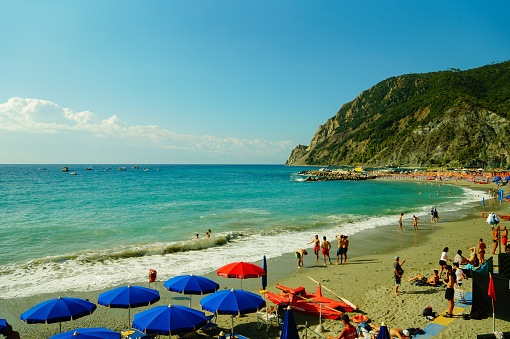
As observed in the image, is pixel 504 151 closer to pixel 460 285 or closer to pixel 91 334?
pixel 460 285

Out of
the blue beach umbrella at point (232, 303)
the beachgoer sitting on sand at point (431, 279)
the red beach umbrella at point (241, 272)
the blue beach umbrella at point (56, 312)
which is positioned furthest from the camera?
the beachgoer sitting on sand at point (431, 279)

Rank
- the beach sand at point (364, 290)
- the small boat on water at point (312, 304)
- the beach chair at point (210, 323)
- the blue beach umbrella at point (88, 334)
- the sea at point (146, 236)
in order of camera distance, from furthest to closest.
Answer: the sea at point (146, 236) < the small boat on water at point (312, 304) < the beach chair at point (210, 323) < the beach sand at point (364, 290) < the blue beach umbrella at point (88, 334)

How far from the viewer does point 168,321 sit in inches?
280

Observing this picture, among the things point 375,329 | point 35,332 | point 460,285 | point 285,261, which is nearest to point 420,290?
point 460,285

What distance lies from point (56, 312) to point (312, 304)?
7425 millimetres

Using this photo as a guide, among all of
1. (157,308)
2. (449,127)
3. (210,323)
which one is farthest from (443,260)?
(449,127)

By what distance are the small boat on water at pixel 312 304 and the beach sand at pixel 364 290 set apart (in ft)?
0.84

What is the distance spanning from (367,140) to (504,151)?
96.5 metres

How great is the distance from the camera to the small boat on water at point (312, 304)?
9.55 m

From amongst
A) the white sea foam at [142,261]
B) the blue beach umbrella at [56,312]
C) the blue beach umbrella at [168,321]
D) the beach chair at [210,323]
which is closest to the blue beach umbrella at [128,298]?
the blue beach umbrella at [56,312]

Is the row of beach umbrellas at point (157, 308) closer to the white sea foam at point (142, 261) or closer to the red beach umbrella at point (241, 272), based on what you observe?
the red beach umbrella at point (241, 272)

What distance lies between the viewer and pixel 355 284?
12.5 m

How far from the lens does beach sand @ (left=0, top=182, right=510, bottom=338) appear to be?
8917mm

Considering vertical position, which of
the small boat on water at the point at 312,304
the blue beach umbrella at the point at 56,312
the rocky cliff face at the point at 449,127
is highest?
the rocky cliff face at the point at 449,127
